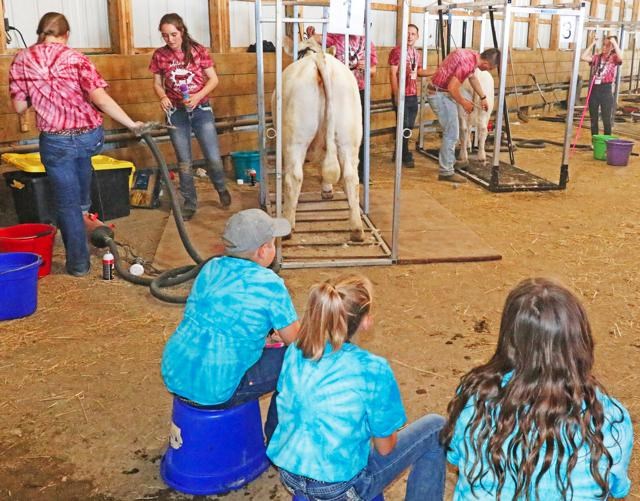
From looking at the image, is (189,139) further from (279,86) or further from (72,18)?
(72,18)

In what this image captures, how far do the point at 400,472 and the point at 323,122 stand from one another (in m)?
3.51

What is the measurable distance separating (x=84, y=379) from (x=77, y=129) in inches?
74.9

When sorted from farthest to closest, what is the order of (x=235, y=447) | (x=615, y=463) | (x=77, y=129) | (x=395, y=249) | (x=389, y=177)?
(x=389, y=177), (x=395, y=249), (x=77, y=129), (x=235, y=447), (x=615, y=463)

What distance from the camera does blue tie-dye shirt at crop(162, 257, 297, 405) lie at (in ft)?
7.48

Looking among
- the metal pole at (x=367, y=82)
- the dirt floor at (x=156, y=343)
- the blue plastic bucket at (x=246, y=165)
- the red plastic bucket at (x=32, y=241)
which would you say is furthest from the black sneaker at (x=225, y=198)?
the red plastic bucket at (x=32, y=241)

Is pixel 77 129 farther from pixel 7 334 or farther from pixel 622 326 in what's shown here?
pixel 622 326

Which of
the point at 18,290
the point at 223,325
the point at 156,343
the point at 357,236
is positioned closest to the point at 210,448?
the point at 223,325

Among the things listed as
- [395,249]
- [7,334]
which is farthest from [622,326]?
[7,334]

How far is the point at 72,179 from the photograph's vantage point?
4.63 meters

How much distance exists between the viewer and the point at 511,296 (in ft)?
5.52

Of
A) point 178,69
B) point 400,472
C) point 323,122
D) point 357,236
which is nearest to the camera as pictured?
point 400,472

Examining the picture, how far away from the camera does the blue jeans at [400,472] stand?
195cm

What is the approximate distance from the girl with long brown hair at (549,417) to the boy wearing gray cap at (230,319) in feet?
2.86

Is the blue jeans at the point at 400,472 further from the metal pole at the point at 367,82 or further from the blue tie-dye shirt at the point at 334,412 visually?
the metal pole at the point at 367,82
